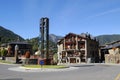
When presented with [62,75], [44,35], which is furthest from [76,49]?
[62,75]

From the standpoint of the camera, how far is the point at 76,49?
308 feet

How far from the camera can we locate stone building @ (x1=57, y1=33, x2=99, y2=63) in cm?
9238

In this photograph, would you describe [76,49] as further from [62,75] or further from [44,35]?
[62,75]

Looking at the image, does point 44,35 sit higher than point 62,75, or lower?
higher

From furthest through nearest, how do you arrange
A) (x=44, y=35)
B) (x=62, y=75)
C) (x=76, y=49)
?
(x=76, y=49) → (x=44, y=35) → (x=62, y=75)

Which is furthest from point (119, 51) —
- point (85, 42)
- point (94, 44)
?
point (94, 44)

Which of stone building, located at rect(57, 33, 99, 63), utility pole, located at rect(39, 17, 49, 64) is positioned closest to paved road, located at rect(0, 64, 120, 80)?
utility pole, located at rect(39, 17, 49, 64)

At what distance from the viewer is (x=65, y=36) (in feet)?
319

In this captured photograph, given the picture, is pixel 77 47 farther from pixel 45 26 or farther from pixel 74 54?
pixel 45 26

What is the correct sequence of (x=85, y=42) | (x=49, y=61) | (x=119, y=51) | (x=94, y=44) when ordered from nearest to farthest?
(x=49, y=61)
(x=119, y=51)
(x=85, y=42)
(x=94, y=44)

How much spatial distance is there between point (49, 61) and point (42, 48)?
12.3ft

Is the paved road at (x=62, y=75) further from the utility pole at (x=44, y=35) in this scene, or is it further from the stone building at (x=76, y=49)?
the stone building at (x=76, y=49)

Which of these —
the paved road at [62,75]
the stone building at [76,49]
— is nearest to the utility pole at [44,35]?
the paved road at [62,75]

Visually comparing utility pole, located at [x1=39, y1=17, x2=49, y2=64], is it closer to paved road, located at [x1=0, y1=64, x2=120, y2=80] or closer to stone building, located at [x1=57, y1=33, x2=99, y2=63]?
paved road, located at [x1=0, y1=64, x2=120, y2=80]
